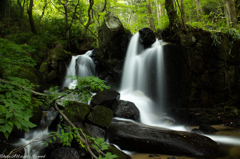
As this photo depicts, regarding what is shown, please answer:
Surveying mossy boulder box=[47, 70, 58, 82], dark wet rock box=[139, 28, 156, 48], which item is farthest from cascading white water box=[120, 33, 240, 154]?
mossy boulder box=[47, 70, 58, 82]

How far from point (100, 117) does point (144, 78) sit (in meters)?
4.95

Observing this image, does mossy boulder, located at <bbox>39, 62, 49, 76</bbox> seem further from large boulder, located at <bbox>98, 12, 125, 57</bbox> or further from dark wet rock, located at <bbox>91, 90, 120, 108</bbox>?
dark wet rock, located at <bbox>91, 90, 120, 108</bbox>

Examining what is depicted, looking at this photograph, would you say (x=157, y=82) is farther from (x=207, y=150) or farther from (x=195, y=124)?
(x=207, y=150)

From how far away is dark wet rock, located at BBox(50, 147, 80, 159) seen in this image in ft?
10.1

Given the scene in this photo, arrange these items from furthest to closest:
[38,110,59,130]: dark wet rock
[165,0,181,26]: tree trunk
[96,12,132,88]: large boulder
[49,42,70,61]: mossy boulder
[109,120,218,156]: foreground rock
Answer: [96,12,132,88]: large boulder, [49,42,70,61]: mossy boulder, [165,0,181,26]: tree trunk, [38,110,59,130]: dark wet rock, [109,120,218,156]: foreground rock

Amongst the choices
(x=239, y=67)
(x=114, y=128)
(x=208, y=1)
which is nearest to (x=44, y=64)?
(x=114, y=128)

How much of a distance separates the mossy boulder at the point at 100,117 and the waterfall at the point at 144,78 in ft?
9.49

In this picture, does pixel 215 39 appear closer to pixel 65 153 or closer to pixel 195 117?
pixel 195 117

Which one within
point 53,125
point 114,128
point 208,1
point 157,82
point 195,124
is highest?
point 208,1

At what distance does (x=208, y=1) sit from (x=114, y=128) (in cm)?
1568

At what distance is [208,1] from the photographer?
1374 cm

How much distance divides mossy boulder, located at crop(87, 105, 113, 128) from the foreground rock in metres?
0.31

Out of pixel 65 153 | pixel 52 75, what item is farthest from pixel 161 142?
pixel 52 75

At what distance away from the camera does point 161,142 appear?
12.8 ft
